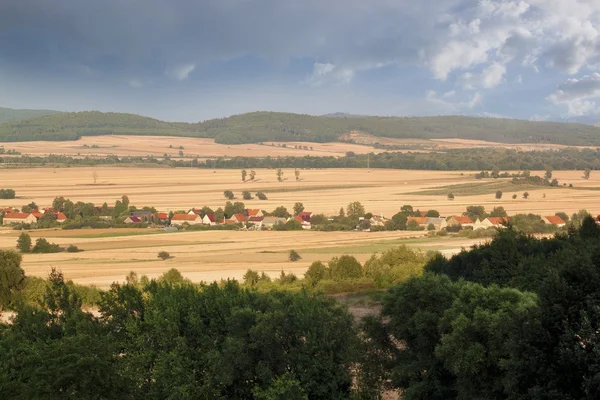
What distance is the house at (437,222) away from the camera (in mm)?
52487

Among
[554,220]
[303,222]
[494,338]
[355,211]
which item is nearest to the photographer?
[494,338]

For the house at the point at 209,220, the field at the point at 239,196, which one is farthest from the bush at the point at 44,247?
the house at the point at 209,220

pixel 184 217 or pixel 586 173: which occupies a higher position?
pixel 586 173

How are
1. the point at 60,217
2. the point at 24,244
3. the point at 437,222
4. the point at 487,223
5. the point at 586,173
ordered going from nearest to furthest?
1. the point at 24,244
2. the point at 487,223
3. the point at 437,222
4. the point at 60,217
5. the point at 586,173


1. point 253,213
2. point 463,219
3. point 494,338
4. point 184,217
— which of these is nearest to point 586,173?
point 463,219

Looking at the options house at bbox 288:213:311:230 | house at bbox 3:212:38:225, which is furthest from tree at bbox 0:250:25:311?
house at bbox 288:213:311:230

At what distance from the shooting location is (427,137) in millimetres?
195375

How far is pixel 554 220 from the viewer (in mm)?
50625

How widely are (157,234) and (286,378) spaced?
3467 cm

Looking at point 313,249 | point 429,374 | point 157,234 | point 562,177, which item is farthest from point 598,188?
point 429,374

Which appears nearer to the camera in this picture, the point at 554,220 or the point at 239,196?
the point at 554,220

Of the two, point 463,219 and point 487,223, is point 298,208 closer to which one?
point 463,219

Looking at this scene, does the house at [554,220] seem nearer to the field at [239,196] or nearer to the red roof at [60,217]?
the field at [239,196]

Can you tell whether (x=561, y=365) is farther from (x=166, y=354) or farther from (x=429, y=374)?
(x=166, y=354)
